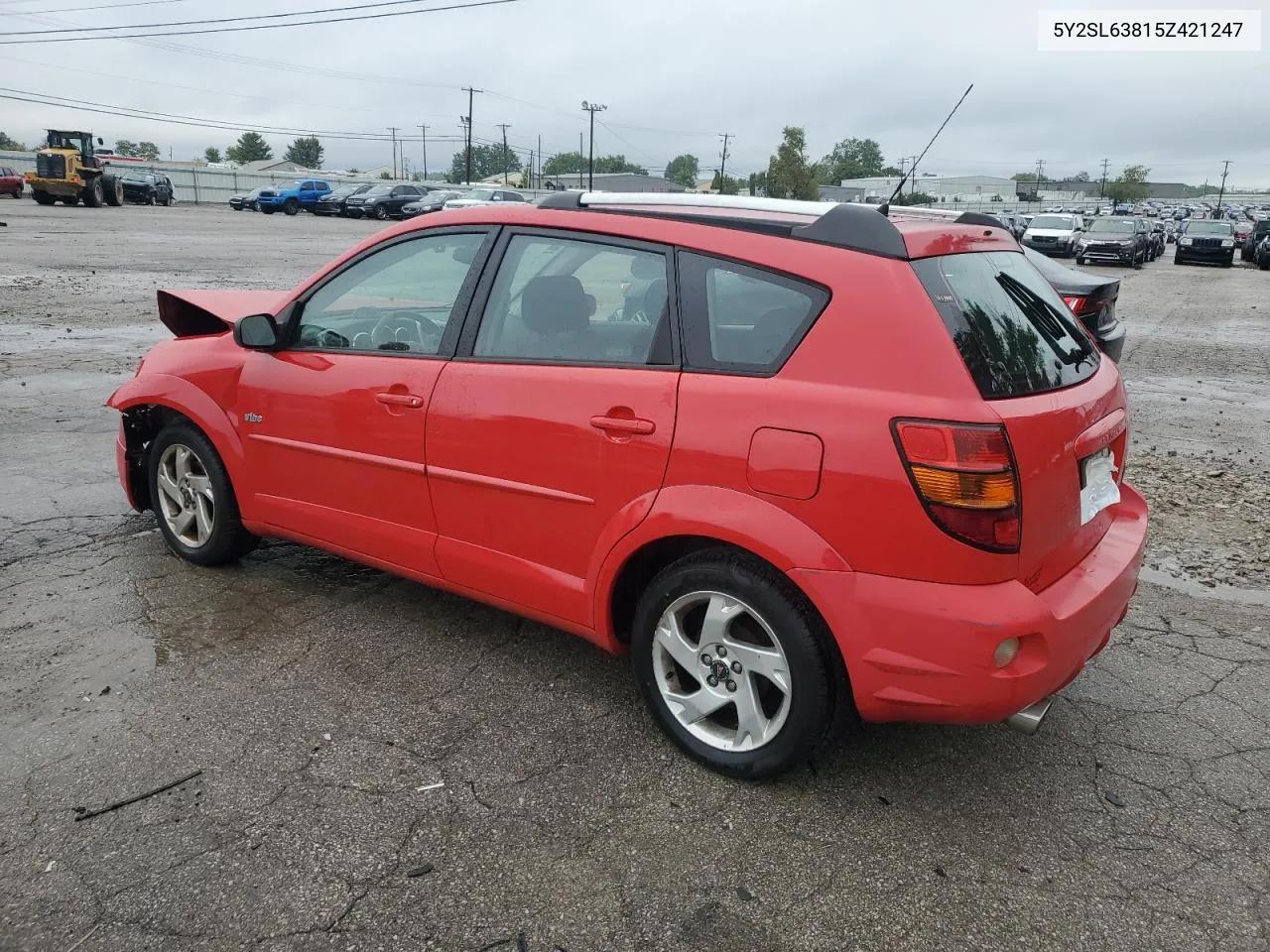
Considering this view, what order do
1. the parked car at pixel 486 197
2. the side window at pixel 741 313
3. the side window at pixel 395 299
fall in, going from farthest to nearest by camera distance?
the parked car at pixel 486 197 → the side window at pixel 395 299 → the side window at pixel 741 313

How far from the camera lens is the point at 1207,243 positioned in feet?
110

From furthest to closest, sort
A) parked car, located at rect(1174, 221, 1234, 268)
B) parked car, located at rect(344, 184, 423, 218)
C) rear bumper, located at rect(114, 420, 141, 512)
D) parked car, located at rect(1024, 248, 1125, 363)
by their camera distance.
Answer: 1. parked car, located at rect(344, 184, 423, 218)
2. parked car, located at rect(1174, 221, 1234, 268)
3. parked car, located at rect(1024, 248, 1125, 363)
4. rear bumper, located at rect(114, 420, 141, 512)

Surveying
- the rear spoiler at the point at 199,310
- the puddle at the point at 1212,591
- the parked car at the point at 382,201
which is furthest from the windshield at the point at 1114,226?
the rear spoiler at the point at 199,310

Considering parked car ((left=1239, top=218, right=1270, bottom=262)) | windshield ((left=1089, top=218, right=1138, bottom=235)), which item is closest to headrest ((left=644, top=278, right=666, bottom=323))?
windshield ((left=1089, top=218, right=1138, bottom=235))

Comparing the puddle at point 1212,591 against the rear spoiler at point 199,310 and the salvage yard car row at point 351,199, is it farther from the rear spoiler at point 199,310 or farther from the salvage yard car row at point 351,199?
the salvage yard car row at point 351,199

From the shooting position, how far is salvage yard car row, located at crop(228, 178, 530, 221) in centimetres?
4369

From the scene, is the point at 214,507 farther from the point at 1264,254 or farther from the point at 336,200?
the point at 336,200

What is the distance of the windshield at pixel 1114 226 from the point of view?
104ft

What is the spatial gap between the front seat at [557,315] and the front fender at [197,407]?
1617 millimetres

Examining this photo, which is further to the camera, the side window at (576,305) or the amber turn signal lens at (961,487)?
the side window at (576,305)

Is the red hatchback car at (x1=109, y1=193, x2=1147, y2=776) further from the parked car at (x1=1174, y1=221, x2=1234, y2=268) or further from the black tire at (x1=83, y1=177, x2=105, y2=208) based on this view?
the black tire at (x1=83, y1=177, x2=105, y2=208)

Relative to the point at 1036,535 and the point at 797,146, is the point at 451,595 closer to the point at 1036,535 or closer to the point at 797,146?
the point at 1036,535

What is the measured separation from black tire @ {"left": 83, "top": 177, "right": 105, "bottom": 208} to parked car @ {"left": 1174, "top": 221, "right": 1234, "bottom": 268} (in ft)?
139

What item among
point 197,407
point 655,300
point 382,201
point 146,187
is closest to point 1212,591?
point 655,300
